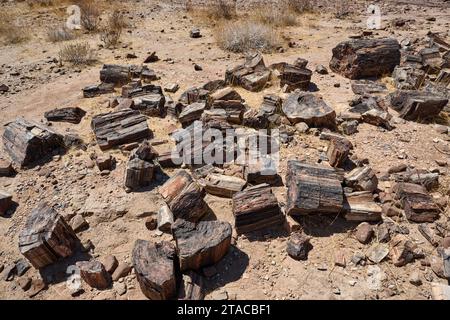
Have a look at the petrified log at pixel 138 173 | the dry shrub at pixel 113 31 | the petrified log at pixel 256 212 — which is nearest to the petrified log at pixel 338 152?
the petrified log at pixel 256 212

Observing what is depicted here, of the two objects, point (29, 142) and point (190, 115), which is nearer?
point (29, 142)

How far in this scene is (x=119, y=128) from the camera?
6.23 metres

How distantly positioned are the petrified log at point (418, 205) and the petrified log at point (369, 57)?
14.4 ft

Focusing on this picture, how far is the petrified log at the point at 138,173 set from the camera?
5031 mm

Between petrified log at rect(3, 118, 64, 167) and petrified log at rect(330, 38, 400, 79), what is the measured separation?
21.6 feet

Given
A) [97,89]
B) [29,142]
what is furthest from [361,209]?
[97,89]

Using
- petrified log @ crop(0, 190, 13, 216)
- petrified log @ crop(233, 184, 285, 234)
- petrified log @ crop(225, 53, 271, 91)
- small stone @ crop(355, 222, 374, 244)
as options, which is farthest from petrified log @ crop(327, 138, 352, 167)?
petrified log @ crop(0, 190, 13, 216)

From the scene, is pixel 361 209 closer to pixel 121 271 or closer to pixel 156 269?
pixel 156 269

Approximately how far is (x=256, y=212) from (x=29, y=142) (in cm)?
406

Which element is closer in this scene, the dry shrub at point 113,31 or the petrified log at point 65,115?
the petrified log at point 65,115

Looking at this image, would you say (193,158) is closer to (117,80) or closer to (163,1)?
(117,80)

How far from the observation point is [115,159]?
5773mm

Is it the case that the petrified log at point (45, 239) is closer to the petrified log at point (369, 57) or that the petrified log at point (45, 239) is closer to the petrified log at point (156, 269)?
the petrified log at point (156, 269)

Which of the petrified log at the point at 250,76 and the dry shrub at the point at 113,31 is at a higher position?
the dry shrub at the point at 113,31
